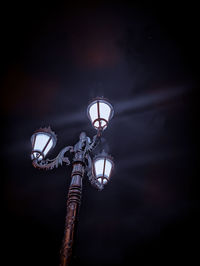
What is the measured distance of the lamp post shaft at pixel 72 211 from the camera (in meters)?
3.38

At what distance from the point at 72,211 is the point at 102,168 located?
1.85 metres

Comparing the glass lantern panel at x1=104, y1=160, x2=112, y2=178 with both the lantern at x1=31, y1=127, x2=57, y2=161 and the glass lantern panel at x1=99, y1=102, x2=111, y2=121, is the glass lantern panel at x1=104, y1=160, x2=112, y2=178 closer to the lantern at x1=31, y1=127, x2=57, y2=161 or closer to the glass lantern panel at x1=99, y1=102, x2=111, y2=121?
the glass lantern panel at x1=99, y1=102, x2=111, y2=121

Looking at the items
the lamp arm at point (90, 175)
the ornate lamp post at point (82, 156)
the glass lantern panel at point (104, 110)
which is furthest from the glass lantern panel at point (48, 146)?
the glass lantern panel at point (104, 110)

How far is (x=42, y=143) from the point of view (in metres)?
5.55

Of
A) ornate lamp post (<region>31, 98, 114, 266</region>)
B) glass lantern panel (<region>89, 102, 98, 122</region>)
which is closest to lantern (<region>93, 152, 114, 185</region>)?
ornate lamp post (<region>31, 98, 114, 266</region>)

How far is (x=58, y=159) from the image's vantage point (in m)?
5.24

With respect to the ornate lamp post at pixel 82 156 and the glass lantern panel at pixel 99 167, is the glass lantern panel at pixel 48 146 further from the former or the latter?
the glass lantern panel at pixel 99 167

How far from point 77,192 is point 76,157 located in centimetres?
86

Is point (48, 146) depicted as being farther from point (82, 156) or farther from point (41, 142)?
point (82, 156)

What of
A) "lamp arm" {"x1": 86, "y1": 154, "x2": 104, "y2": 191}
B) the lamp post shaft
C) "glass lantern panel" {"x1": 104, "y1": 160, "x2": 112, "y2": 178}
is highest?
"glass lantern panel" {"x1": 104, "y1": 160, "x2": 112, "y2": 178}

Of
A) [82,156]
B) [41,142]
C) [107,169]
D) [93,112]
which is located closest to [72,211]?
[82,156]

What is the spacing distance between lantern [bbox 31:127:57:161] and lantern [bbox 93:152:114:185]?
1197 millimetres

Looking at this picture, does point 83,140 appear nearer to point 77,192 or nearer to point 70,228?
point 77,192

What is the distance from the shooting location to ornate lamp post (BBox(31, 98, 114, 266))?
4.37 m
